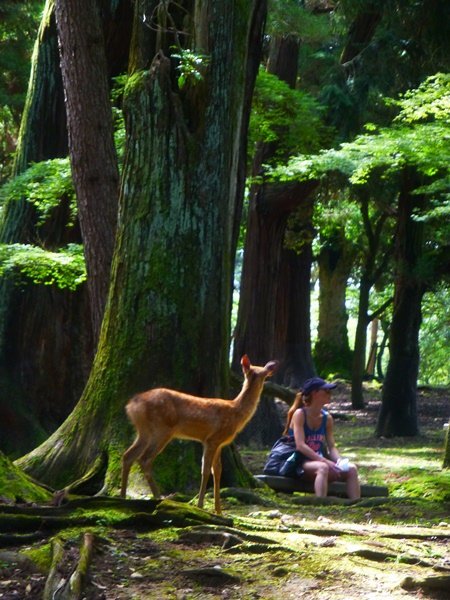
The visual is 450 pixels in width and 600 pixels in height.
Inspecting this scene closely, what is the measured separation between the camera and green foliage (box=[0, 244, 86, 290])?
46.0 ft

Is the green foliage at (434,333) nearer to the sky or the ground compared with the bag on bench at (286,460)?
nearer to the sky

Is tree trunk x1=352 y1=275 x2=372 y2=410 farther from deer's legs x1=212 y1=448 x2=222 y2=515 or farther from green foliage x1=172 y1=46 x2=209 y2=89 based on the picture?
deer's legs x1=212 y1=448 x2=222 y2=515

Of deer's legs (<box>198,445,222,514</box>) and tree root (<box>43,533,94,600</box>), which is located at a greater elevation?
deer's legs (<box>198,445,222,514</box>)

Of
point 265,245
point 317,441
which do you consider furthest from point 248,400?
point 265,245

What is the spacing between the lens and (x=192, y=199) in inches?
400

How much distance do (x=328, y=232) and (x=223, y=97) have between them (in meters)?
19.2

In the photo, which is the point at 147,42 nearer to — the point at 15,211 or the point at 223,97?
the point at 223,97

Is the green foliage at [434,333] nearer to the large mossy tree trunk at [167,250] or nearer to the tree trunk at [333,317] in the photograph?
the tree trunk at [333,317]

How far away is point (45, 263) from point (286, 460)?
523 cm

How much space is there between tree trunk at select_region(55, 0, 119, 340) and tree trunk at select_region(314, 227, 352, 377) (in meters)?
20.6

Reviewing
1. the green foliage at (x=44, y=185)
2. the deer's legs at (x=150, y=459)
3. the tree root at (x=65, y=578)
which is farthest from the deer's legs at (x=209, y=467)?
the green foliage at (x=44, y=185)

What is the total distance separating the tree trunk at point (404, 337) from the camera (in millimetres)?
21328

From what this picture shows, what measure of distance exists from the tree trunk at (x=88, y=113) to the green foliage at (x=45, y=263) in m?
1.26

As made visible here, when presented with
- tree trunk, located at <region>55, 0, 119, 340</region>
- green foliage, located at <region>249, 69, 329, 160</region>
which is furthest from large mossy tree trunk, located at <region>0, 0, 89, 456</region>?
green foliage, located at <region>249, 69, 329, 160</region>
